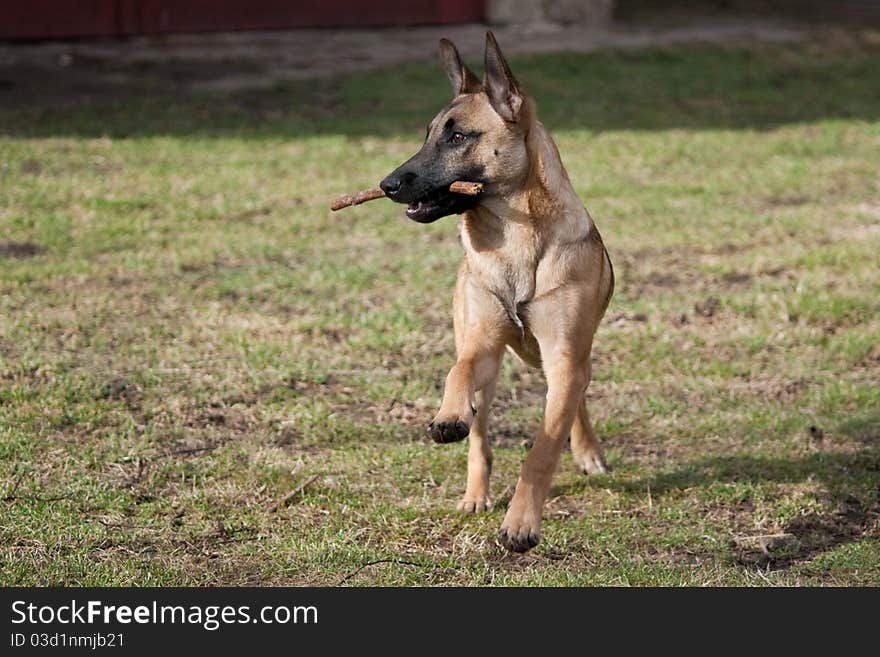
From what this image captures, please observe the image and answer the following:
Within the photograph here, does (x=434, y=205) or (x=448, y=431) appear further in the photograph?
(x=434, y=205)

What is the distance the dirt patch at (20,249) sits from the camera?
29.4 ft

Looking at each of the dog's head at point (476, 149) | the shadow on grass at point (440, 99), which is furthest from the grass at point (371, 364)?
the dog's head at point (476, 149)

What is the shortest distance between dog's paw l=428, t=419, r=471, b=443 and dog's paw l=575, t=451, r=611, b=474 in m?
1.27

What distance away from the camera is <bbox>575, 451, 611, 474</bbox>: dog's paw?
5.91 metres

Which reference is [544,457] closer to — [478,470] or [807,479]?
[478,470]

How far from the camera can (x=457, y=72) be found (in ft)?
17.5

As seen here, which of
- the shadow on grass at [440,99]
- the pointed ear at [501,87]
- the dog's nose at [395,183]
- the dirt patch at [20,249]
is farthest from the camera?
the shadow on grass at [440,99]

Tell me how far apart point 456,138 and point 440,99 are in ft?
30.4

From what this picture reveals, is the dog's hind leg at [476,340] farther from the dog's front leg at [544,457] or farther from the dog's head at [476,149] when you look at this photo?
the dog's head at [476,149]

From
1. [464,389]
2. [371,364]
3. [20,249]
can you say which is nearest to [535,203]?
[464,389]

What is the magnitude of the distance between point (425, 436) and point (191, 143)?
22.0 ft

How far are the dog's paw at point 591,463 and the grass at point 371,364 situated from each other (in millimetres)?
46

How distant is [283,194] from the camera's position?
10.7m

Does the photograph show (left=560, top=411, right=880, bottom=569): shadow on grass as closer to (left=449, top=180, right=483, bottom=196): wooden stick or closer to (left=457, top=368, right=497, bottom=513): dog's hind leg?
(left=457, top=368, right=497, bottom=513): dog's hind leg
